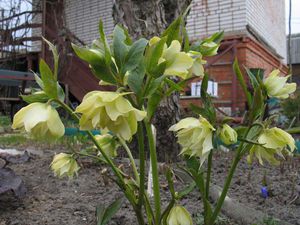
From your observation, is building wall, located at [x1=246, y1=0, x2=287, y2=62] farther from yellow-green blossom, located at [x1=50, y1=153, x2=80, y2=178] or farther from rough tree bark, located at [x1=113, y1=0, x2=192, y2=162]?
yellow-green blossom, located at [x1=50, y1=153, x2=80, y2=178]

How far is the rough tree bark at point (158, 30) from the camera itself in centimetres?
222

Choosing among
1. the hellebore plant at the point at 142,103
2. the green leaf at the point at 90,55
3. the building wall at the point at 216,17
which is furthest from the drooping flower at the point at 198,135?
the building wall at the point at 216,17

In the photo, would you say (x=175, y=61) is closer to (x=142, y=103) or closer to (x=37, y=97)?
(x=142, y=103)

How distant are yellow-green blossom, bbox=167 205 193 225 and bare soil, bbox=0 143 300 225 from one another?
1.77 feet

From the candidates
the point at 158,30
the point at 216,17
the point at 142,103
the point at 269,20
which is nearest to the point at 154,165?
the point at 142,103

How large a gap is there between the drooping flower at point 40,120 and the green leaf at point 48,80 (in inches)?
1.2

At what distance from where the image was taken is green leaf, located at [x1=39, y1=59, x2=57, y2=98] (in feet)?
2.27

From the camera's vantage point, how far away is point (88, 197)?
5.50 feet

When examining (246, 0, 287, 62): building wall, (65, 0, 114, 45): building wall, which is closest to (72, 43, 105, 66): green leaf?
(246, 0, 287, 62): building wall

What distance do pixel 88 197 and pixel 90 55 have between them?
1.14 meters

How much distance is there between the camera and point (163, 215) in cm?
85

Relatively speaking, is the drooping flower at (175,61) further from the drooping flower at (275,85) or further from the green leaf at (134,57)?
the drooping flower at (275,85)

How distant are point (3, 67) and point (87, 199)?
789cm

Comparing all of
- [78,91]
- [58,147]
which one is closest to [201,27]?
[78,91]
